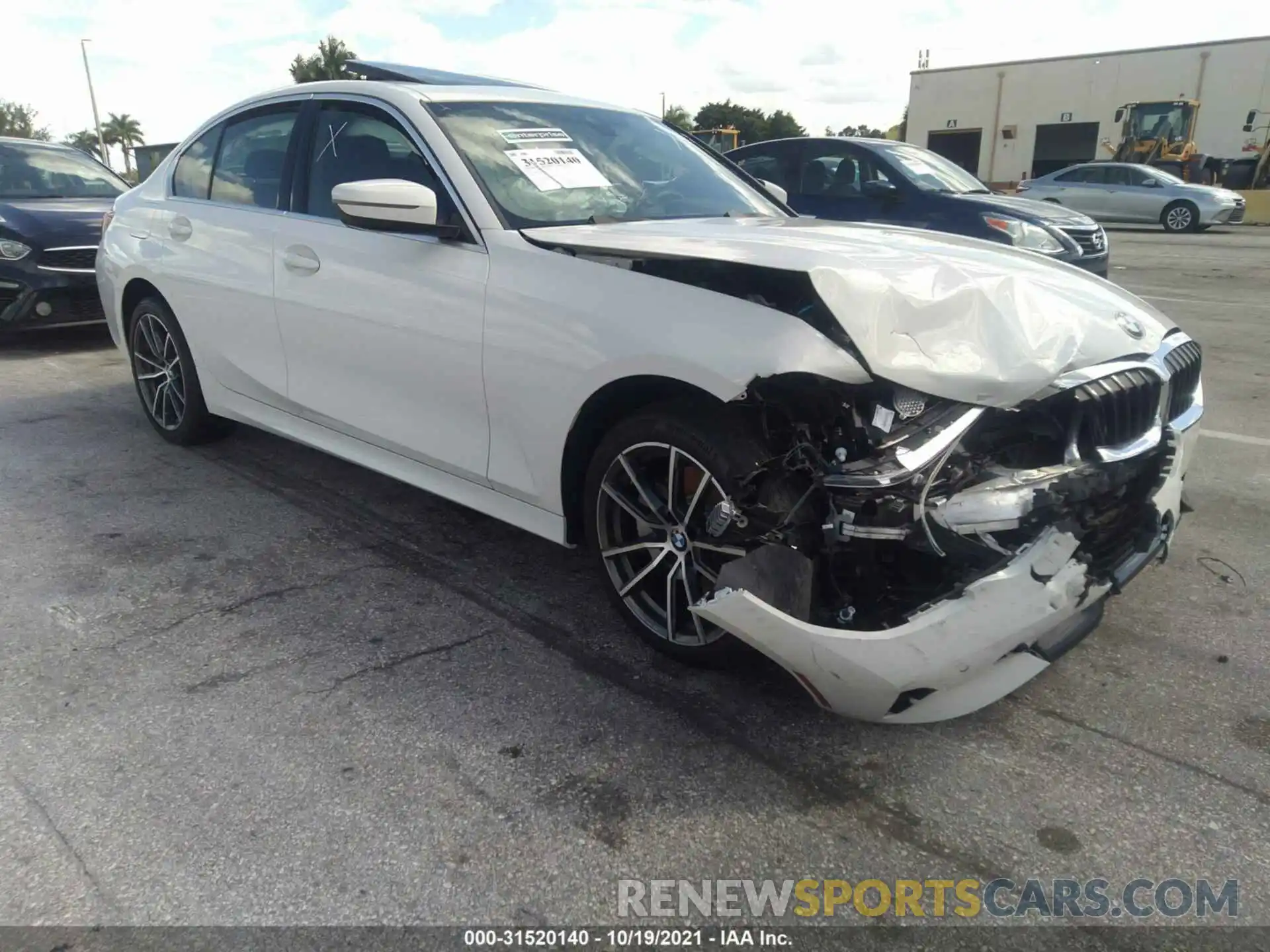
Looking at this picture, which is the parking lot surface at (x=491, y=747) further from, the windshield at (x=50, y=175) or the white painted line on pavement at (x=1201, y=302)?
the white painted line on pavement at (x=1201, y=302)

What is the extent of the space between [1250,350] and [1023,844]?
6.87 meters

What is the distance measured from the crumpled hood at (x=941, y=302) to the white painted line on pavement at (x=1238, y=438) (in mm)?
2517

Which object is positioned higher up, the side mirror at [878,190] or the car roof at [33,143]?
the car roof at [33,143]

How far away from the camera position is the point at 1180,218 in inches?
799

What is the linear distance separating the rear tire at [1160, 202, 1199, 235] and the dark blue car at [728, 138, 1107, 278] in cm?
1279

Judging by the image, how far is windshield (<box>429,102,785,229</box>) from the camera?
332cm

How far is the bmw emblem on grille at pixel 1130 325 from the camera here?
2.86 metres

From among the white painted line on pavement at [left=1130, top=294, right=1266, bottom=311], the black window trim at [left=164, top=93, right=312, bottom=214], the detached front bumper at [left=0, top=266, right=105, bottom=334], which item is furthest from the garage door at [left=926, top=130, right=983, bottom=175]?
the black window trim at [left=164, top=93, right=312, bottom=214]

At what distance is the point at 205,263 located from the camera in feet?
14.4

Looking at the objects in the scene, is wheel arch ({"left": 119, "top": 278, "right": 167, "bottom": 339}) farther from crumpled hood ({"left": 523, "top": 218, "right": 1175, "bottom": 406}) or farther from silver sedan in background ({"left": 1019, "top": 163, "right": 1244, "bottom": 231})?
silver sedan in background ({"left": 1019, "top": 163, "right": 1244, "bottom": 231})

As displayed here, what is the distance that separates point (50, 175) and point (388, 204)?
7430mm

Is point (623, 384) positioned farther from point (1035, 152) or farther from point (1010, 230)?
point (1035, 152)

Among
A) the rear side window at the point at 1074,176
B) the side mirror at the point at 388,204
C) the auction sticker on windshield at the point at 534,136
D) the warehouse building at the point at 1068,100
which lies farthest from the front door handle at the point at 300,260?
the warehouse building at the point at 1068,100

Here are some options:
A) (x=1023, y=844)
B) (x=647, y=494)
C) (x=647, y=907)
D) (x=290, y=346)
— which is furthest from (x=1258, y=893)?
(x=290, y=346)
